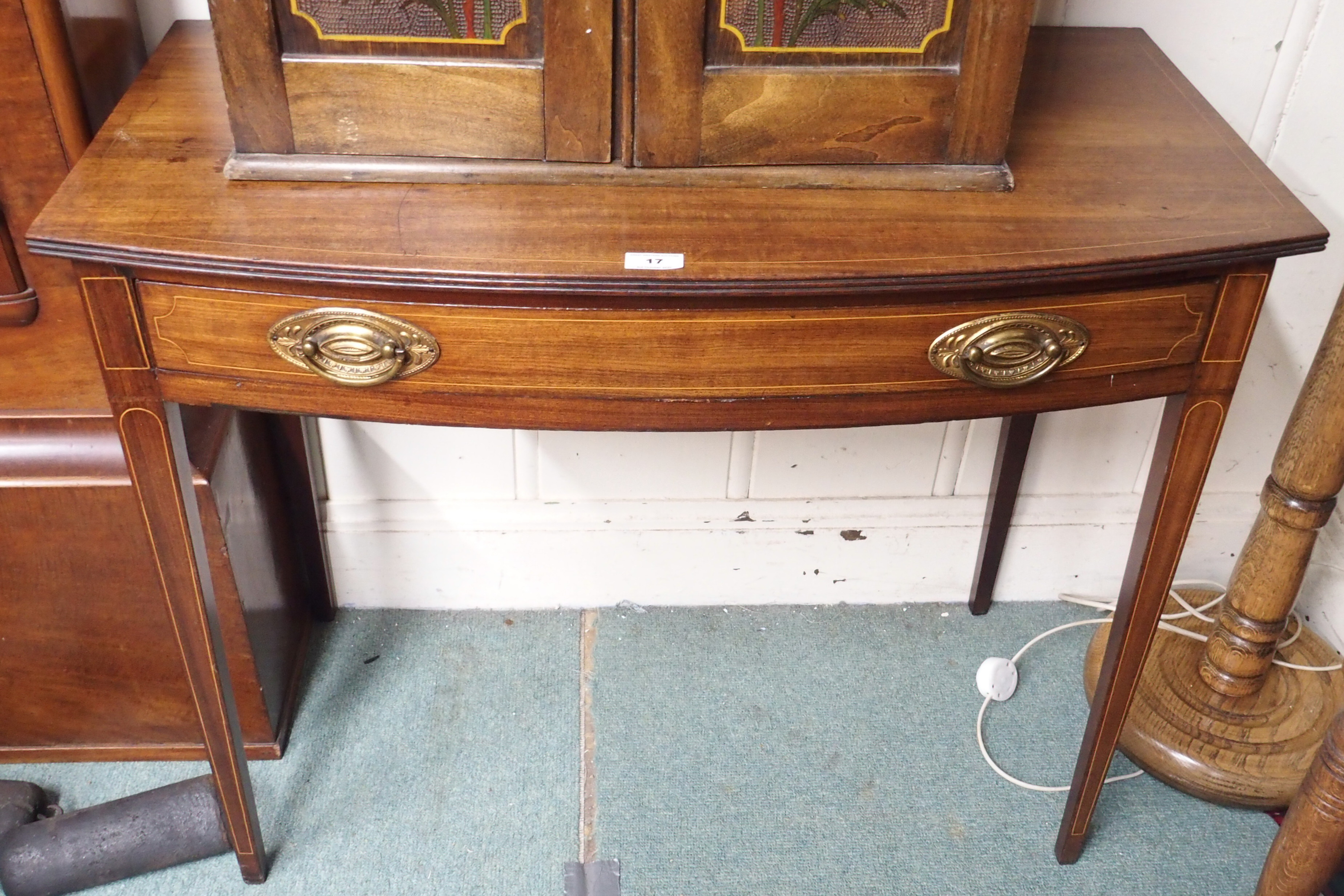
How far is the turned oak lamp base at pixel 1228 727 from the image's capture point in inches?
59.2

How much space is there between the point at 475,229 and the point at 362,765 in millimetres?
858

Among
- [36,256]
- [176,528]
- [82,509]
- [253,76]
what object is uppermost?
[253,76]

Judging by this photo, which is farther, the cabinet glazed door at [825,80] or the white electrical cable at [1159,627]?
the white electrical cable at [1159,627]

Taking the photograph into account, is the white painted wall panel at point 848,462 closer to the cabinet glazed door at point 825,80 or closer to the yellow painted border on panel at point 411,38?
the cabinet glazed door at point 825,80

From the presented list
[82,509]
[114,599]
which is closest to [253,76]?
[82,509]

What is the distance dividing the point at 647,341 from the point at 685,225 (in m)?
0.10

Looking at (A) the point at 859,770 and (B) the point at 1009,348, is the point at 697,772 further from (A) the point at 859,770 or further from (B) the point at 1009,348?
(B) the point at 1009,348

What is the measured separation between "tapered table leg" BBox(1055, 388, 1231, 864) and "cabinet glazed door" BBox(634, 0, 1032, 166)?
1.02 ft

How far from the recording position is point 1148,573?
1213 mm

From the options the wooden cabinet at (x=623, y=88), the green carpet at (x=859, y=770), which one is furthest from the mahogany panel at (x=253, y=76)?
the green carpet at (x=859, y=770)

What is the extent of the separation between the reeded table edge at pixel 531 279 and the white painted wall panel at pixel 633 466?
2.35 ft

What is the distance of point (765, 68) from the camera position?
993 millimetres

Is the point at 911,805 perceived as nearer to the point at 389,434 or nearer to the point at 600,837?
the point at 600,837

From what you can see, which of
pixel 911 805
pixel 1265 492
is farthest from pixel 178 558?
pixel 1265 492
